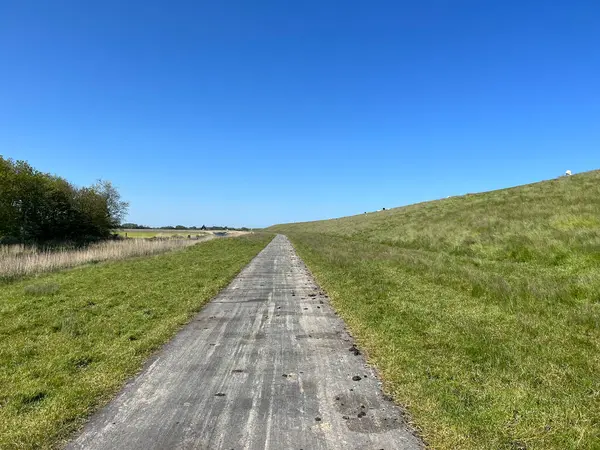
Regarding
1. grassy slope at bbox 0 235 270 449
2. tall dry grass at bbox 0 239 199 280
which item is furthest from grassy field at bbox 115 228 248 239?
grassy slope at bbox 0 235 270 449

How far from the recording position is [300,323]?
785 centimetres

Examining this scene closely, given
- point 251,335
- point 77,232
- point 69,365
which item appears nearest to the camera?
point 69,365

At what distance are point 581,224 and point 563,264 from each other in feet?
18.3

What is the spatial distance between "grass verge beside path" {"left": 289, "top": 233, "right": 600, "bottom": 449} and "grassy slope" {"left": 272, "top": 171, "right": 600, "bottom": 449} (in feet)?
0.06

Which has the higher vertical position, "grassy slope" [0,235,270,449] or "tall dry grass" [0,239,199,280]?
"tall dry grass" [0,239,199,280]

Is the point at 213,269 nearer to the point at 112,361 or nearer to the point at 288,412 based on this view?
the point at 112,361

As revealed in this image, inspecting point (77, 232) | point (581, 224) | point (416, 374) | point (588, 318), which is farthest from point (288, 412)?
point (77, 232)

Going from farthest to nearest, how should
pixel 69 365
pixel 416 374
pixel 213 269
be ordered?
pixel 213 269 < pixel 69 365 < pixel 416 374

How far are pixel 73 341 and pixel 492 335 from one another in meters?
7.30

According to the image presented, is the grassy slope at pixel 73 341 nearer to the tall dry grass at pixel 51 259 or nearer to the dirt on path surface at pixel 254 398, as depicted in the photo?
the dirt on path surface at pixel 254 398

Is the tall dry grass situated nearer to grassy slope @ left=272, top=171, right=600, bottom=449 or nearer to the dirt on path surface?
grassy slope @ left=272, top=171, right=600, bottom=449

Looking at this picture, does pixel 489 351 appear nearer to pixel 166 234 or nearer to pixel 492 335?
pixel 492 335

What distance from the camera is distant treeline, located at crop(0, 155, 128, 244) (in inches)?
1553

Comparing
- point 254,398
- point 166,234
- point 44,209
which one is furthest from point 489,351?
point 166,234
